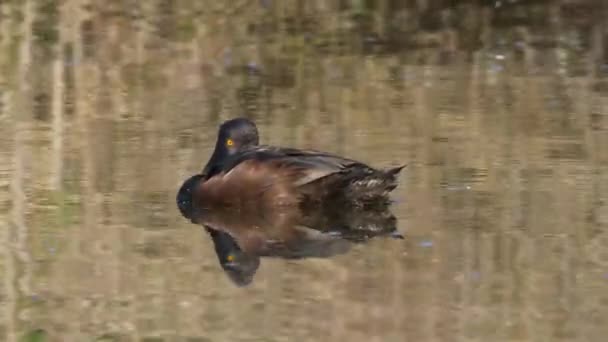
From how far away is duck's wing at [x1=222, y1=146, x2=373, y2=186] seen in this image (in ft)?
30.0

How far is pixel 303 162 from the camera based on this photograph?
919 centimetres

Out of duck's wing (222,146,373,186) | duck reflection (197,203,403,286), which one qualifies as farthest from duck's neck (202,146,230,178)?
duck reflection (197,203,403,286)

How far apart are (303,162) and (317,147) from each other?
5.35ft

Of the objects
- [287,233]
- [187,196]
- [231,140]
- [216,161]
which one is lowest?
[287,233]

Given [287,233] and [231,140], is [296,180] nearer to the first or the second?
[287,233]

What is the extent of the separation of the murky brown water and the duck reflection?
0.11m

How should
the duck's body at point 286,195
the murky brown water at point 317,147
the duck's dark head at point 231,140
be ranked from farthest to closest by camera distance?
1. the duck's dark head at point 231,140
2. the duck's body at point 286,195
3. the murky brown water at point 317,147

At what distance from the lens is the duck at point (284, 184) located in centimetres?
916

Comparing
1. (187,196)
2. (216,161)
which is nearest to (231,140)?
(216,161)

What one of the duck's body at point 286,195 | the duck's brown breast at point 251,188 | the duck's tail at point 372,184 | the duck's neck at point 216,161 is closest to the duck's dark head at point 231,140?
the duck's neck at point 216,161

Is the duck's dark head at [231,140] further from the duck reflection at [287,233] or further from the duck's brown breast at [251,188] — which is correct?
the duck reflection at [287,233]

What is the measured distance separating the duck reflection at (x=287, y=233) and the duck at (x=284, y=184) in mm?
68

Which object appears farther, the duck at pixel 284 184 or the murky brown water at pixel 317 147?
the duck at pixel 284 184

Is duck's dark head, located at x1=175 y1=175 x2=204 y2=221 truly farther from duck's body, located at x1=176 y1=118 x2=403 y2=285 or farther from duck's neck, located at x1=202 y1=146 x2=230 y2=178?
duck's neck, located at x1=202 y1=146 x2=230 y2=178
